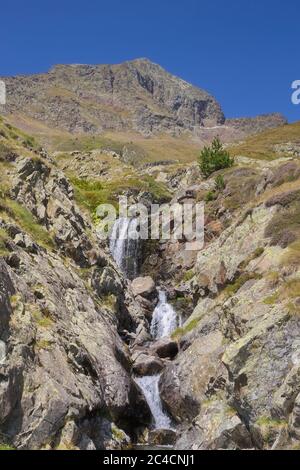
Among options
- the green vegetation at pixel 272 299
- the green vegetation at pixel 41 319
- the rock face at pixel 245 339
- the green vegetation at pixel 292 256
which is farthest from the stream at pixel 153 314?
the green vegetation at pixel 292 256

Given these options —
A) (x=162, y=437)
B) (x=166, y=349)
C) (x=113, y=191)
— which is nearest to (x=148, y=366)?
(x=166, y=349)

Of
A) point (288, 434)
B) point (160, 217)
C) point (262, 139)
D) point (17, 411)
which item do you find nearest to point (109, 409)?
point (17, 411)

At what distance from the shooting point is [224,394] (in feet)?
83.0

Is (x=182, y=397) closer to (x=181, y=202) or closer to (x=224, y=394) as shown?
(x=224, y=394)

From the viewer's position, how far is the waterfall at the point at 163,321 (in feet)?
145

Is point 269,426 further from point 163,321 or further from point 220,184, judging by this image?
point 220,184

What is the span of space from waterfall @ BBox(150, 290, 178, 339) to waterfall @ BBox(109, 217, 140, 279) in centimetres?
1098

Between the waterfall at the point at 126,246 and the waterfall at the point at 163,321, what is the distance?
36.0ft

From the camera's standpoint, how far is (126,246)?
199 feet

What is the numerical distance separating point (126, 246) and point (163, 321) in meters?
16.9

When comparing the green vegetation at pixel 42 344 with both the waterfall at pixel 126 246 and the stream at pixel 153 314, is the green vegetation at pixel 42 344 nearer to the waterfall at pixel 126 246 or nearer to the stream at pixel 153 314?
the stream at pixel 153 314

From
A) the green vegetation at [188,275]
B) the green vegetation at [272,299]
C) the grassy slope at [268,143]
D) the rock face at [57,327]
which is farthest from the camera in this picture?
the grassy slope at [268,143]

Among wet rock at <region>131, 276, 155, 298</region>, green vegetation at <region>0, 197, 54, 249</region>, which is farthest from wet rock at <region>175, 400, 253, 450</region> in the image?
wet rock at <region>131, 276, 155, 298</region>

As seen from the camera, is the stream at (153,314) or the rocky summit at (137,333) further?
the stream at (153,314)
